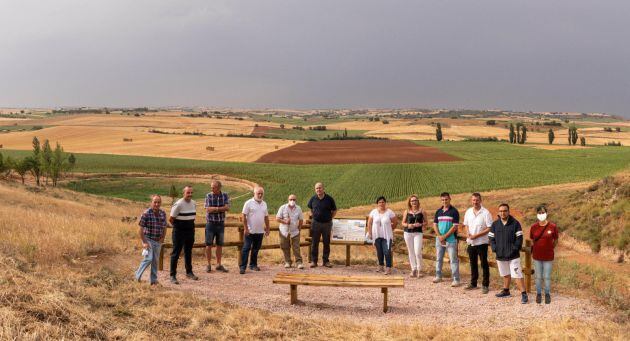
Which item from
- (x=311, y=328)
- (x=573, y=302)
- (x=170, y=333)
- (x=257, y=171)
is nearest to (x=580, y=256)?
(x=573, y=302)

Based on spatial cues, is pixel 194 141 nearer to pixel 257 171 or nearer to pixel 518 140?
pixel 257 171

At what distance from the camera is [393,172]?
6072 centimetres

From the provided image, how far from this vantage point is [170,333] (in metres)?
6.84

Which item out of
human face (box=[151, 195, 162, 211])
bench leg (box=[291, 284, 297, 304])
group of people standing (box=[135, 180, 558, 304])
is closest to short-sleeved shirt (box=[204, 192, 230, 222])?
group of people standing (box=[135, 180, 558, 304])

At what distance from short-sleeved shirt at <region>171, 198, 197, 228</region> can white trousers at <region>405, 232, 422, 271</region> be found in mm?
4900

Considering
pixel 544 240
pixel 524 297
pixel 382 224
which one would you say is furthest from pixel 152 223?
pixel 544 240

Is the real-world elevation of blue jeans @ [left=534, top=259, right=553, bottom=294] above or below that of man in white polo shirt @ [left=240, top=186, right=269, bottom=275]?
below

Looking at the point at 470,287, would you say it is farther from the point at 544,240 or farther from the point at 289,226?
the point at 289,226

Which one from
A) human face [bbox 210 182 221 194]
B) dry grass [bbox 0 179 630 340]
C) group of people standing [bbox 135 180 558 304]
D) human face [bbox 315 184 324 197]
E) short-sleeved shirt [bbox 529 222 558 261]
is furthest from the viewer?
human face [bbox 315 184 324 197]

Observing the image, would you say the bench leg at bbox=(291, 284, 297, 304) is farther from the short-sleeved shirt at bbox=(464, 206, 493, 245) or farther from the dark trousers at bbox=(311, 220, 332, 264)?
the short-sleeved shirt at bbox=(464, 206, 493, 245)

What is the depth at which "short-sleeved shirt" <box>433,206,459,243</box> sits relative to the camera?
35.3 ft

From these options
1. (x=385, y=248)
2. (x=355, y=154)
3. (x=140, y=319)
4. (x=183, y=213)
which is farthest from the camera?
(x=355, y=154)

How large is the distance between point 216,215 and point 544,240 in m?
6.95

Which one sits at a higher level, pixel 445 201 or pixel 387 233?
pixel 445 201
